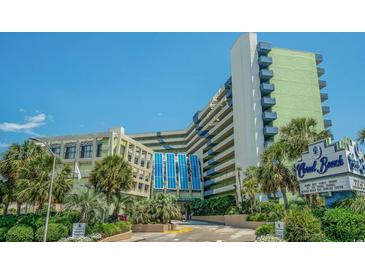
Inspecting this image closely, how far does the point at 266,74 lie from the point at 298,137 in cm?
3104

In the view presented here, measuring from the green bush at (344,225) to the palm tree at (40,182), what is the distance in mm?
24052

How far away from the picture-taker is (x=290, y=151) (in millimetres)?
29172

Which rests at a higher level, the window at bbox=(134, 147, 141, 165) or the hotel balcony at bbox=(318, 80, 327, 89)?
the hotel balcony at bbox=(318, 80, 327, 89)

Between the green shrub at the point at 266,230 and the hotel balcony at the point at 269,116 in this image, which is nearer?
the green shrub at the point at 266,230

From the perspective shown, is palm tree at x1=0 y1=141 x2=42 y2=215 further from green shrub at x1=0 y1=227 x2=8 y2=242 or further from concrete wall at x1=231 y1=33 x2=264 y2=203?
concrete wall at x1=231 y1=33 x2=264 y2=203

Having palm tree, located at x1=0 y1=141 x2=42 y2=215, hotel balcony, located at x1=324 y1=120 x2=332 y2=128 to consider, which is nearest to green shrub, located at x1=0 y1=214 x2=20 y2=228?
palm tree, located at x1=0 y1=141 x2=42 y2=215

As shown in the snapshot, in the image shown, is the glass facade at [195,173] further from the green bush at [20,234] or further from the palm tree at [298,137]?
the green bush at [20,234]

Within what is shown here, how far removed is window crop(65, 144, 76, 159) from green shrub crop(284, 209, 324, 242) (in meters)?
44.7

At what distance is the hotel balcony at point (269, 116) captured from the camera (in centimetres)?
5584

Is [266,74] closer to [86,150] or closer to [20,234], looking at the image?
[86,150]

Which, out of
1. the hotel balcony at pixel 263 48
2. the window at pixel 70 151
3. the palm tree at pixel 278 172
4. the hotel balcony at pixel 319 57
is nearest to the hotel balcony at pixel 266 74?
the hotel balcony at pixel 263 48

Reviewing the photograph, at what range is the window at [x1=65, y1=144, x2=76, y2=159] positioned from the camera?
180 ft

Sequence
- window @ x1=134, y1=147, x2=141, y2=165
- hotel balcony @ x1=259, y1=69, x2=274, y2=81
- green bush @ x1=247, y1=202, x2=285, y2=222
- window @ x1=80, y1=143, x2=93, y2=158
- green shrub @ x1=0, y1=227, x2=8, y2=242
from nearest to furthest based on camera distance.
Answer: green shrub @ x1=0, y1=227, x2=8, y2=242 → green bush @ x1=247, y1=202, x2=285, y2=222 → window @ x1=80, y1=143, x2=93, y2=158 → hotel balcony @ x1=259, y1=69, x2=274, y2=81 → window @ x1=134, y1=147, x2=141, y2=165

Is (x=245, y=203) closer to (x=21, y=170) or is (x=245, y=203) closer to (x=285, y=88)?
(x=285, y=88)
